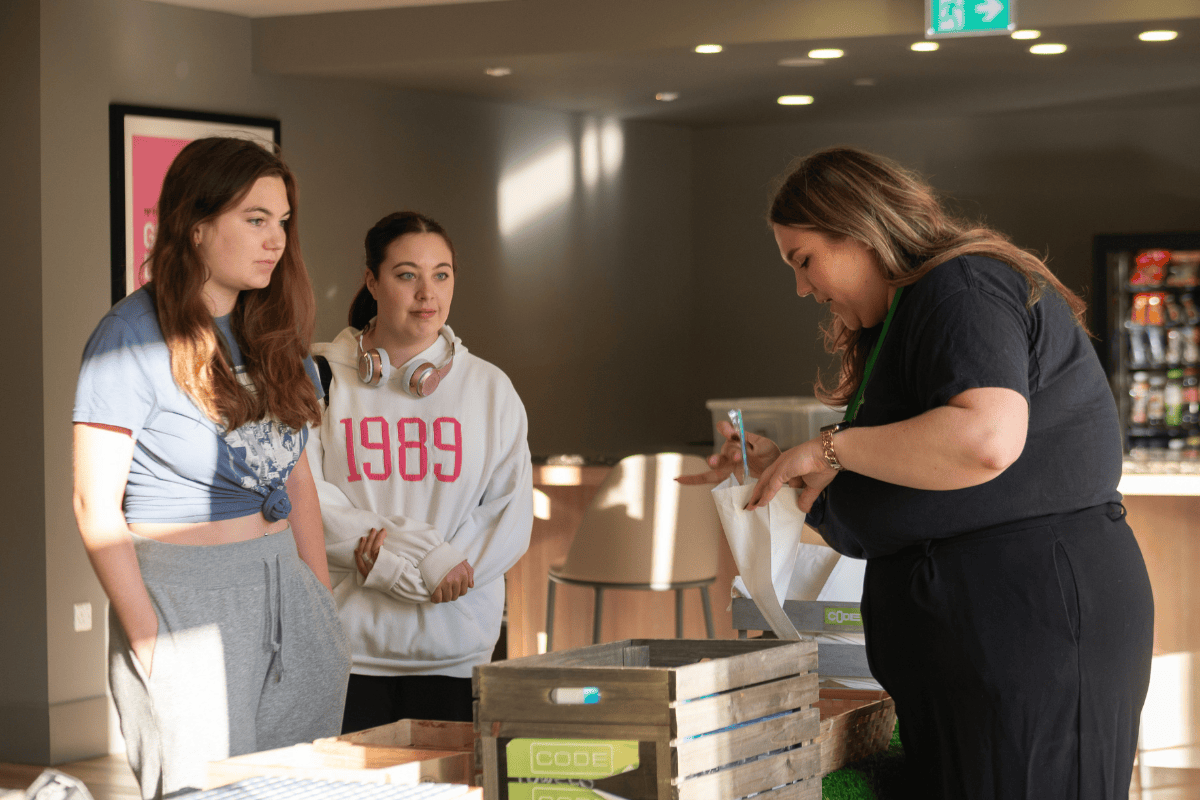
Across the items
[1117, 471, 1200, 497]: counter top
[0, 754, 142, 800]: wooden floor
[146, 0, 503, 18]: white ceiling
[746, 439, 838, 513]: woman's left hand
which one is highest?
[146, 0, 503, 18]: white ceiling

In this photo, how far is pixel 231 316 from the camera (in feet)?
6.89

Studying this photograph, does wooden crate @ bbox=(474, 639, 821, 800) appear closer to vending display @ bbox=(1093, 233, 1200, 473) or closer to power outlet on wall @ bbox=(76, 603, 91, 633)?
power outlet on wall @ bbox=(76, 603, 91, 633)

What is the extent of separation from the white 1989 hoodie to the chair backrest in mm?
1666

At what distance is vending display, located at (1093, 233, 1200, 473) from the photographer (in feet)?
23.8

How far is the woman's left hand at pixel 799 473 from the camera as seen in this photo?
1630 millimetres

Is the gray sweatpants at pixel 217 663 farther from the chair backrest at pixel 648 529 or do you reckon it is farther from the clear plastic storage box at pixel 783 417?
the clear plastic storage box at pixel 783 417

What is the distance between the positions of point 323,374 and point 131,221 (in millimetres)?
2881

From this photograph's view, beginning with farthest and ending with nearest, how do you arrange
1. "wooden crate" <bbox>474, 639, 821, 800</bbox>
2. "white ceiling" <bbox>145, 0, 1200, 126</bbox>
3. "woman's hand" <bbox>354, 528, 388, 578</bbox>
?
"white ceiling" <bbox>145, 0, 1200, 126</bbox> < "woman's hand" <bbox>354, 528, 388, 578</bbox> < "wooden crate" <bbox>474, 639, 821, 800</bbox>

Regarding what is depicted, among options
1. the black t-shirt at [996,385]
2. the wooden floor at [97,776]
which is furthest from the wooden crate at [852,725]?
the wooden floor at [97,776]

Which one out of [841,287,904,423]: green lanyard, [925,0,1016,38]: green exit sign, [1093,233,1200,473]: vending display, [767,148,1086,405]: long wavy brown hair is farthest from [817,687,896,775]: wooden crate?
[1093,233,1200,473]: vending display

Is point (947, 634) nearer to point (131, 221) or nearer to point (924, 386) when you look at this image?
point (924, 386)

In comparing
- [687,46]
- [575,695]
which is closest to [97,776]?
[687,46]

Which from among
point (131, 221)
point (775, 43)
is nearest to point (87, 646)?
point (131, 221)

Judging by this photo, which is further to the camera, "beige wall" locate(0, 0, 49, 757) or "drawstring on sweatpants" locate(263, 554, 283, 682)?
"beige wall" locate(0, 0, 49, 757)
